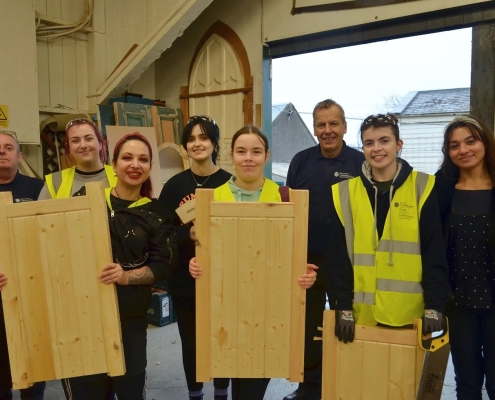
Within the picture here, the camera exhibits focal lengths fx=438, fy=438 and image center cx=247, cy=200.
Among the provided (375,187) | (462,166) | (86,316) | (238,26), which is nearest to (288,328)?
(375,187)

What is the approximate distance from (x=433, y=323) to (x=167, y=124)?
3.62 meters

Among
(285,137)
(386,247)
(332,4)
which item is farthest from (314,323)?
(332,4)

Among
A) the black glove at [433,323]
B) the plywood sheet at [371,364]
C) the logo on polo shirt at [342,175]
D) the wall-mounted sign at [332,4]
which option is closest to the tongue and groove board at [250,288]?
the plywood sheet at [371,364]

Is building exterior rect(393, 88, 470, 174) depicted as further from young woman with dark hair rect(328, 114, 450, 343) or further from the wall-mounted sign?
young woman with dark hair rect(328, 114, 450, 343)

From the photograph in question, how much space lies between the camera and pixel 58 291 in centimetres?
170

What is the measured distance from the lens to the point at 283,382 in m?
2.84

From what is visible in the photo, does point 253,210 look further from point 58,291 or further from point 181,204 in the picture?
point 58,291

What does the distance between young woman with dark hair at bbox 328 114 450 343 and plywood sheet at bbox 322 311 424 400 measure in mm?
50

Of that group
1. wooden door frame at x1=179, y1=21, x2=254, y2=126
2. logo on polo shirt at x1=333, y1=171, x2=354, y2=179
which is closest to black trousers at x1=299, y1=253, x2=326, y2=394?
logo on polo shirt at x1=333, y1=171, x2=354, y2=179

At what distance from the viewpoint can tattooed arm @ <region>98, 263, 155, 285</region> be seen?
167 centimetres

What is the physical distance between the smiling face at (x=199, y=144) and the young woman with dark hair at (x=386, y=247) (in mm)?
721

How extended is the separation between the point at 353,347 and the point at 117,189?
1148mm

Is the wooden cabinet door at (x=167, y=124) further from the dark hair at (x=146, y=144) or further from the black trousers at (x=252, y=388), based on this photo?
the black trousers at (x=252, y=388)

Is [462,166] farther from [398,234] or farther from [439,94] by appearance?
[439,94]
